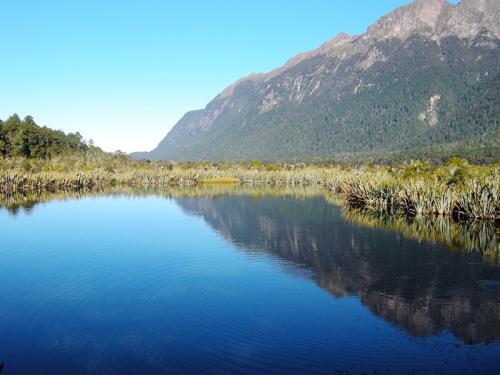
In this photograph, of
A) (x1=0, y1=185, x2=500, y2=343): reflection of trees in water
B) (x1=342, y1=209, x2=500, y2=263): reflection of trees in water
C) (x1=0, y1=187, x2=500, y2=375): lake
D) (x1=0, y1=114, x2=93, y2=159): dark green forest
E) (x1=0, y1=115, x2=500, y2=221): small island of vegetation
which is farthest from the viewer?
(x1=0, y1=114, x2=93, y2=159): dark green forest

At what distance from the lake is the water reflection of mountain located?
62mm

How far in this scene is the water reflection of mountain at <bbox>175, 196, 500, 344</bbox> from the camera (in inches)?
446

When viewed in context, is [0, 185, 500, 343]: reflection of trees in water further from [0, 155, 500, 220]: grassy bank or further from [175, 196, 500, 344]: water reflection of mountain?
[0, 155, 500, 220]: grassy bank

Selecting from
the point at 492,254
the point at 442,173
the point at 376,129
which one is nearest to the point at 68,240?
the point at 492,254

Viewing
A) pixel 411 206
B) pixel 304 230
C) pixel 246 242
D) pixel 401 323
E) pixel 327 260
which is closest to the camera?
pixel 401 323

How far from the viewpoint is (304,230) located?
24.9m

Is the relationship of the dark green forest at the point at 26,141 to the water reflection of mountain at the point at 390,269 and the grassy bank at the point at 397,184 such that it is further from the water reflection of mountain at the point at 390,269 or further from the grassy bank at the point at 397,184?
the water reflection of mountain at the point at 390,269

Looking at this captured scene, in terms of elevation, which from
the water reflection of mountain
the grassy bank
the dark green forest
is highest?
the dark green forest

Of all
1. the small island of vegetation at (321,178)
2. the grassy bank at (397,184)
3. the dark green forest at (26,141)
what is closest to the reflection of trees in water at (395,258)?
the grassy bank at (397,184)

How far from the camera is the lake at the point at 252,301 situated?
9211 millimetres

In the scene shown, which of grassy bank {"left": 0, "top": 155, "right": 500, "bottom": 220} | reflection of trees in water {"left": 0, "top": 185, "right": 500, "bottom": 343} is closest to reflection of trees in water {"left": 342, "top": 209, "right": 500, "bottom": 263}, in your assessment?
reflection of trees in water {"left": 0, "top": 185, "right": 500, "bottom": 343}

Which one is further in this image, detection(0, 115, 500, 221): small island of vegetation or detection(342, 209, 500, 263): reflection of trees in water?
detection(0, 115, 500, 221): small island of vegetation

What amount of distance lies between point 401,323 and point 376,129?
17686cm

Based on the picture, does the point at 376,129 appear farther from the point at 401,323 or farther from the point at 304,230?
the point at 401,323
